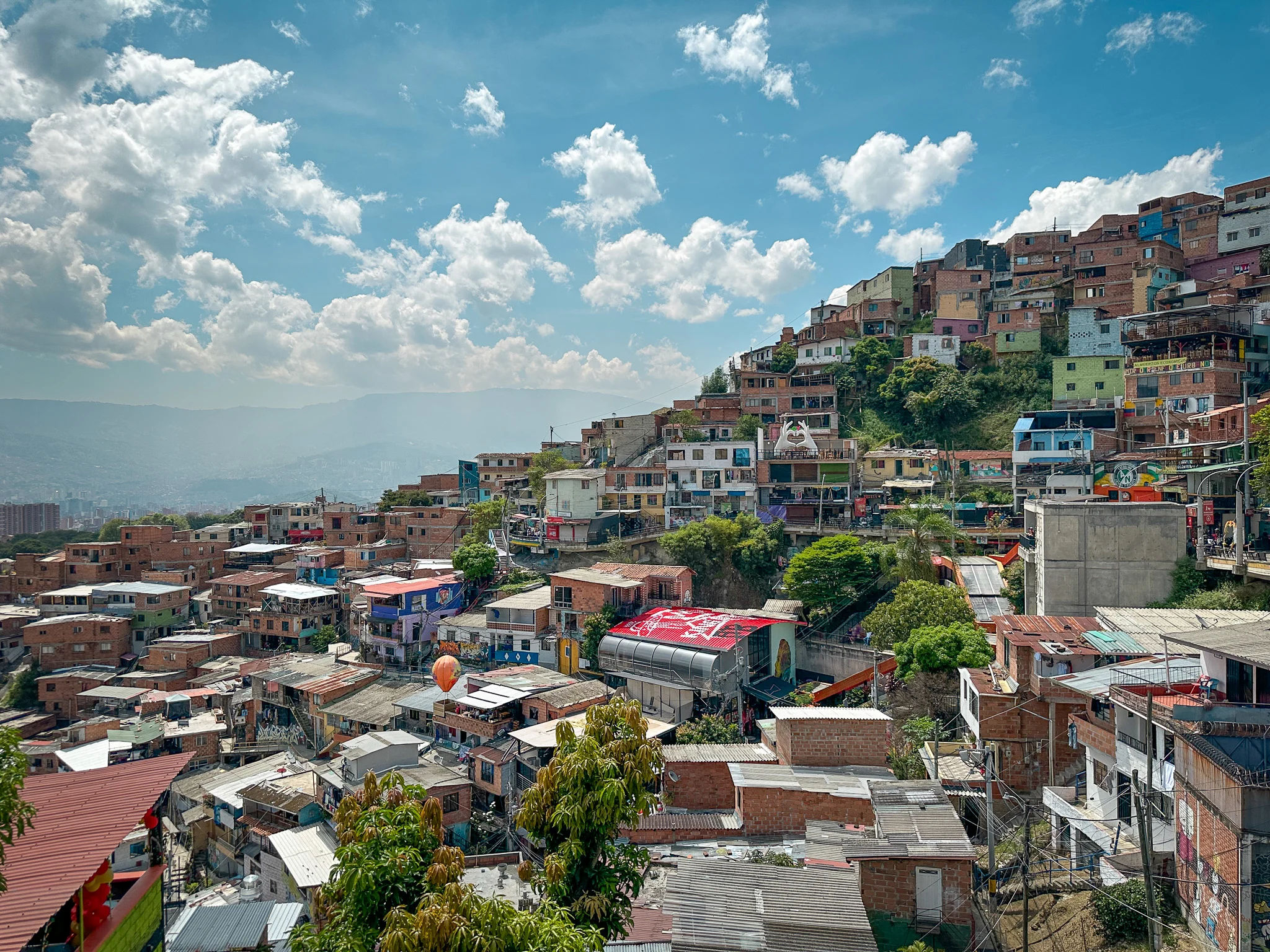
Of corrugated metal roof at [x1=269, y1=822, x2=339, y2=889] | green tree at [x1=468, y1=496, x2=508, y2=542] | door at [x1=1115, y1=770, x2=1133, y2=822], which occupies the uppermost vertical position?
green tree at [x1=468, y1=496, x2=508, y2=542]

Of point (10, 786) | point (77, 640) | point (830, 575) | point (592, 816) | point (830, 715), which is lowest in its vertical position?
point (77, 640)

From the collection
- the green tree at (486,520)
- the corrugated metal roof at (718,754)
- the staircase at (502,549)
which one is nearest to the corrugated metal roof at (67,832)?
the corrugated metal roof at (718,754)

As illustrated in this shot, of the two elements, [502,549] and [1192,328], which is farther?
[502,549]

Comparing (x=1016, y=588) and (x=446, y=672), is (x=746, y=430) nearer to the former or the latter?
(x=1016, y=588)

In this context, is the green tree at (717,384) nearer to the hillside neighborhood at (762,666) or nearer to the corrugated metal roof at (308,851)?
the hillside neighborhood at (762,666)

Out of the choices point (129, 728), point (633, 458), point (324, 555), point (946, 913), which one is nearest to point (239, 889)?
point (129, 728)

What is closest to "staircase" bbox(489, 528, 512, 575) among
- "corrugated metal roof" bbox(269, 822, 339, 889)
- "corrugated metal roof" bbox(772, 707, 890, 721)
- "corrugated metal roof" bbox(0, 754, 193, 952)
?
"corrugated metal roof" bbox(269, 822, 339, 889)

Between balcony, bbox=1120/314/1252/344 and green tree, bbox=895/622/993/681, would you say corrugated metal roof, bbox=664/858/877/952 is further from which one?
balcony, bbox=1120/314/1252/344

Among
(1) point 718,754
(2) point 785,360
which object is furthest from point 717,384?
(1) point 718,754
